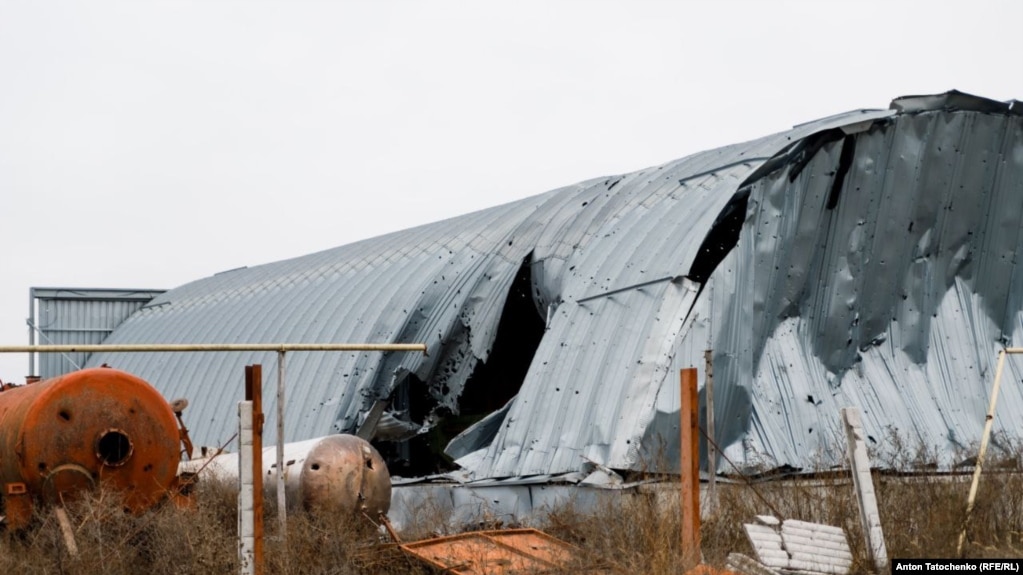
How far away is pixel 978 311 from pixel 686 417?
9.19m

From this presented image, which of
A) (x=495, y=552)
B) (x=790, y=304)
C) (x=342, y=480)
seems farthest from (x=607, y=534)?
(x=790, y=304)

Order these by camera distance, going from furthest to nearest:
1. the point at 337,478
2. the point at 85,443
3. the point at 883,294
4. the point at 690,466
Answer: the point at 883,294, the point at 337,478, the point at 85,443, the point at 690,466

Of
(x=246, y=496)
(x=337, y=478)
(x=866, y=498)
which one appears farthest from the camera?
(x=337, y=478)

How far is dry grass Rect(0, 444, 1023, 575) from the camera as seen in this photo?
1080cm

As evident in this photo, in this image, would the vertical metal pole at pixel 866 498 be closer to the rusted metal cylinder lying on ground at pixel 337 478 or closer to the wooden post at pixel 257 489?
the wooden post at pixel 257 489

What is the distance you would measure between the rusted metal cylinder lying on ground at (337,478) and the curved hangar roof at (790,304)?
2736 millimetres

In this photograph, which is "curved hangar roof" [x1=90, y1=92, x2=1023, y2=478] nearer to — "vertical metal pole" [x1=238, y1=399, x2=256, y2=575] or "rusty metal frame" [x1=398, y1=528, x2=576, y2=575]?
"rusty metal frame" [x1=398, y1=528, x2=576, y2=575]

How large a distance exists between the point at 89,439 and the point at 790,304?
898cm

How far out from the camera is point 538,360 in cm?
1811

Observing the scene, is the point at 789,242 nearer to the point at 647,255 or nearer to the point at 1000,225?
the point at 647,255

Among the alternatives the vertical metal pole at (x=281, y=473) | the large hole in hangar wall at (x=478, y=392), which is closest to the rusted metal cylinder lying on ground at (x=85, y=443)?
the vertical metal pole at (x=281, y=473)

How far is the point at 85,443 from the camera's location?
12.2m

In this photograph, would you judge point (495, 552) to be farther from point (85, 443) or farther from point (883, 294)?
point (883, 294)

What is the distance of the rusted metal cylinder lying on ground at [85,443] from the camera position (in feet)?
39.3
